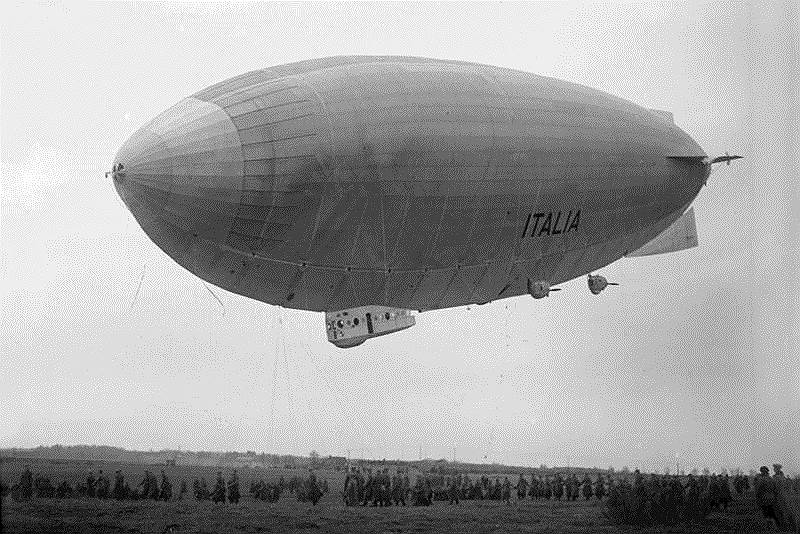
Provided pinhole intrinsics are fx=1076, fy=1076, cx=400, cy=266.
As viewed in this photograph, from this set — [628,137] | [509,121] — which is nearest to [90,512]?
[509,121]

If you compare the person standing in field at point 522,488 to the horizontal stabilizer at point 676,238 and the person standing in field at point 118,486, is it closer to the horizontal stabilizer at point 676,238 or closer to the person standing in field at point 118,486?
the horizontal stabilizer at point 676,238

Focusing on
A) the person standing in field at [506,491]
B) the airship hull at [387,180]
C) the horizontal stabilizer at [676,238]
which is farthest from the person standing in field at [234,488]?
the horizontal stabilizer at [676,238]

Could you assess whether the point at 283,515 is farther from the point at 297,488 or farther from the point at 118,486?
the point at 118,486

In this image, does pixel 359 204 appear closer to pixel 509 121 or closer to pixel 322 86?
pixel 322 86

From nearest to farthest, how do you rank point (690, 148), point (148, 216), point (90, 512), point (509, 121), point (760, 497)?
point (148, 216) → point (509, 121) → point (90, 512) → point (690, 148) → point (760, 497)

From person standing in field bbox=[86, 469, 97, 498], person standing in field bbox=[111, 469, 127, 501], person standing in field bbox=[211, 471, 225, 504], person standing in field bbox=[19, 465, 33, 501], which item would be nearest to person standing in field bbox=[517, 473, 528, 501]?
person standing in field bbox=[211, 471, 225, 504]

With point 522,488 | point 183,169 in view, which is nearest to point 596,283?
point 522,488

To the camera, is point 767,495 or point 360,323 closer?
point 360,323
